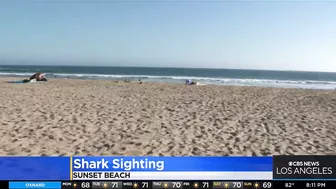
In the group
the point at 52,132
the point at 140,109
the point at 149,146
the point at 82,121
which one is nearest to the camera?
the point at 149,146

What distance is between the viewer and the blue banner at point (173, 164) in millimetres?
2506

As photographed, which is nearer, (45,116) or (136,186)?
(136,186)

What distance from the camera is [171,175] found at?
252 cm

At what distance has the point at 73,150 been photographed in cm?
529

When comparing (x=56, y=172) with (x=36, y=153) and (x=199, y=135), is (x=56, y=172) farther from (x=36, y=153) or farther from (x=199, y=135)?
(x=199, y=135)

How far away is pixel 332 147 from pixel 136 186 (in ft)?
16.3

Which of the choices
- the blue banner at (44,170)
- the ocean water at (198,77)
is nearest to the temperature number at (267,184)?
the blue banner at (44,170)

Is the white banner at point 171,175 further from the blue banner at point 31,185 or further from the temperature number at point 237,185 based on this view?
the blue banner at point 31,185

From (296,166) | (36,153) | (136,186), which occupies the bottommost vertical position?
(36,153)

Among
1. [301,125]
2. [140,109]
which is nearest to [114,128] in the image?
[140,109]

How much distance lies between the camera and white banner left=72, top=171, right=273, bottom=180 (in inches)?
99.3

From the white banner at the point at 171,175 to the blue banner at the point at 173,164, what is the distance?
4 centimetres

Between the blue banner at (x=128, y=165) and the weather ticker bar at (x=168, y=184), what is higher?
the blue banner at (x=128, y=165)

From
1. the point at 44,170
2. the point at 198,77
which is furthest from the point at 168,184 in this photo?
the point at 198,77
